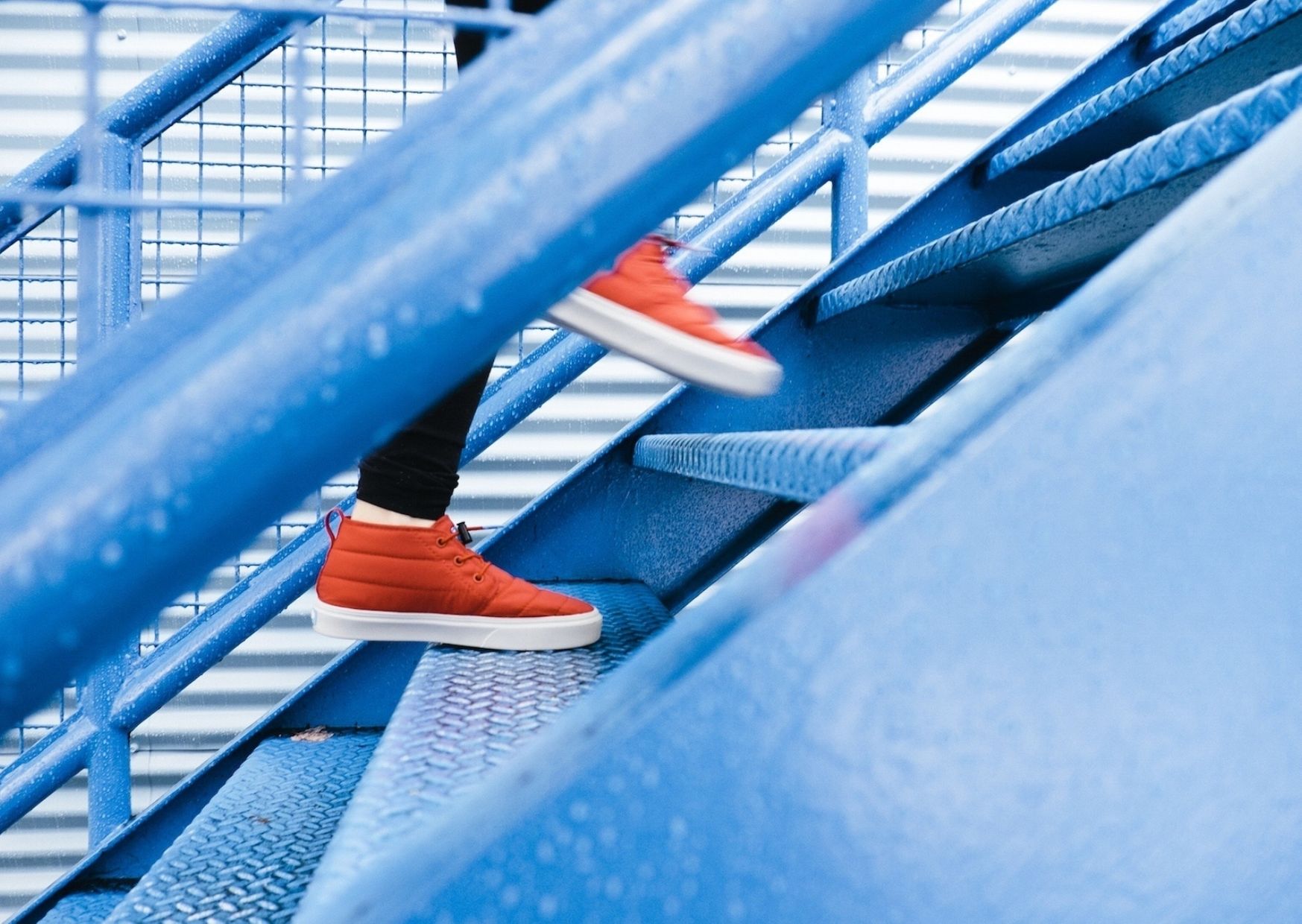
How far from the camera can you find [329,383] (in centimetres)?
41

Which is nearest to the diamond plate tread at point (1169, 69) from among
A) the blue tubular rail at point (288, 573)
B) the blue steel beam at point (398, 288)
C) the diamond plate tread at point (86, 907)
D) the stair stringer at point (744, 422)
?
the stair stringer at point (744, 422)

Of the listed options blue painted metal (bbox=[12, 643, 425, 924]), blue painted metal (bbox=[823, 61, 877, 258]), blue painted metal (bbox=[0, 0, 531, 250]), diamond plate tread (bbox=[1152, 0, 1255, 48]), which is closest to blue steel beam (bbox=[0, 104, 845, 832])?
blue painted metal (bbox=[12, 643, 425, 924])

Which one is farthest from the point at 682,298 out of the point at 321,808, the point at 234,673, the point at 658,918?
the point at 234,673

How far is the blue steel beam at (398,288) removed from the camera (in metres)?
0.40

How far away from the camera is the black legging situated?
3.86 feet

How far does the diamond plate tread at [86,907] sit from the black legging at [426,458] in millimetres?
795

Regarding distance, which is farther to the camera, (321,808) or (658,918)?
(321,808)

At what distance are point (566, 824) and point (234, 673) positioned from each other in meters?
2.88

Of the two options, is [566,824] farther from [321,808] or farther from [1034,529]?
[321,808]

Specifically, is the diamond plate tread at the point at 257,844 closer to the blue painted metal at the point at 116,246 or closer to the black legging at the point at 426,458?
the black legging at the point at 426,458

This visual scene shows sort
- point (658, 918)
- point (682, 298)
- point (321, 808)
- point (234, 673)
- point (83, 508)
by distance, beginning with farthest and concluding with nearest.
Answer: point (234, 673) → point (321, 808) → point (682, 298) → point (658, 918) → point (83, 508)

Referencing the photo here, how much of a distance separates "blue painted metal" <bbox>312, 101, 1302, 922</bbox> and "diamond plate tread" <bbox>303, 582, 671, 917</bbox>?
4.4 inches

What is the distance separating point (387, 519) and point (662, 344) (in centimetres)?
44

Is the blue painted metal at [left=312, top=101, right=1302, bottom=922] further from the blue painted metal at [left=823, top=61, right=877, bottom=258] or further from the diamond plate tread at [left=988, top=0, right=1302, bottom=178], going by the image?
the blue painted metal at [left=823, top=61, right=877, bottom=258]
